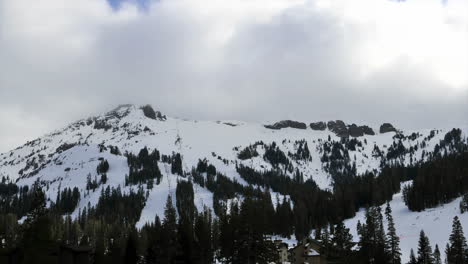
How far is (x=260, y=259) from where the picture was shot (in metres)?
83.4

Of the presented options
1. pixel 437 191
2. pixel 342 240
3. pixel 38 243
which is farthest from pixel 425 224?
pixel 38 243

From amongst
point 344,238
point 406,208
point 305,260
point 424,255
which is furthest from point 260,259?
point 406,208

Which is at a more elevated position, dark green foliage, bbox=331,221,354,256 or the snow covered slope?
dark green foliage, bbox=331,221,354,256

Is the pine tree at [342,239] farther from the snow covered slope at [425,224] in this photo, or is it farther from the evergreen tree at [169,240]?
the snow covered slope at [425,224]

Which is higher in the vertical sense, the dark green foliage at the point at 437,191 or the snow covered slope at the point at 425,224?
the dark green foliage at the point at 437,191

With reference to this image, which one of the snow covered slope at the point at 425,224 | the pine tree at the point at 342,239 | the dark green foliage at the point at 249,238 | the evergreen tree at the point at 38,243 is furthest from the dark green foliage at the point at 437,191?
the evergreen tree at the point at 38,243

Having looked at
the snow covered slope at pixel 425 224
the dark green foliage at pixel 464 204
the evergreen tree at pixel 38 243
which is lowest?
the snow covered slope at pixel 425 224

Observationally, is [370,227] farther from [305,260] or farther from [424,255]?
[305,260]

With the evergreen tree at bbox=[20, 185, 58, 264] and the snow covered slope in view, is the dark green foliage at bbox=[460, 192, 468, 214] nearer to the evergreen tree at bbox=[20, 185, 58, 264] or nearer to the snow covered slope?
the snow covered slope

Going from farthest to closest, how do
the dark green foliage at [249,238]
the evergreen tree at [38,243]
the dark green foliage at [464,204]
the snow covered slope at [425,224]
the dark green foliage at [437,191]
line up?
the dark green foliage at [437,191], the dark green foliage at [464,204], the snow covered slope at [425,224], the dark green foliage at [249,238], the evergreen tree at [38,243]

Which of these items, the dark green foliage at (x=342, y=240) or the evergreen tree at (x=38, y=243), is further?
the dark green foliage at (x=342, y=240)

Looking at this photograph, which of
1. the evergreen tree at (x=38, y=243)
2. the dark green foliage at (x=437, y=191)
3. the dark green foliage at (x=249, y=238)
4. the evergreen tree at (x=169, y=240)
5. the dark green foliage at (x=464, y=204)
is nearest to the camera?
the evergreen tree at (x=38, y=243)

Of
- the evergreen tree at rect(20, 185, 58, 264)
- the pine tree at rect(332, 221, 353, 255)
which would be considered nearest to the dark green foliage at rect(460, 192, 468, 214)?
the pine tree at rect(332, 221, 353, 255)

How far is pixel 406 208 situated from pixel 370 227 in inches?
3656
